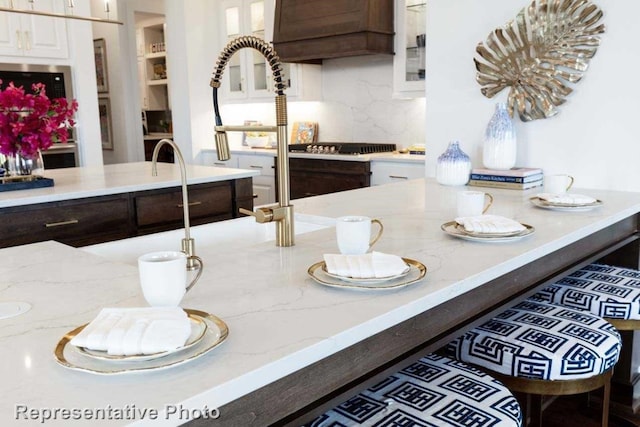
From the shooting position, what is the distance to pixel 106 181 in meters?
2.95

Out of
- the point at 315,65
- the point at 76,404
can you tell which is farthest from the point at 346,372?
the point at 315,65

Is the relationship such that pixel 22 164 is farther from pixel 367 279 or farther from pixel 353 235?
pixel 367 279

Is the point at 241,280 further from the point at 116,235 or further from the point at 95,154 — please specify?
the point at 95,154

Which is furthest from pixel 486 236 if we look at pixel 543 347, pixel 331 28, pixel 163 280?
pixel 331 28

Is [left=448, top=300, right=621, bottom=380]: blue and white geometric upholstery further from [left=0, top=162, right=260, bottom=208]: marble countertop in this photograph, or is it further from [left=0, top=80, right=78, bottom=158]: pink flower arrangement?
[left=0, top=80, right=78, bottom=158]: pink flower arrangement

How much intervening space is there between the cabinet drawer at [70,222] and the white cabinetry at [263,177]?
223 cm

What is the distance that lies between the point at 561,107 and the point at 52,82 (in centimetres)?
392

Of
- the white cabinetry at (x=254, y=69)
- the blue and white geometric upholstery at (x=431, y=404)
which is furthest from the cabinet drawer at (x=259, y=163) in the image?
the blue and white geometric upholstery at (x=431, y=404)

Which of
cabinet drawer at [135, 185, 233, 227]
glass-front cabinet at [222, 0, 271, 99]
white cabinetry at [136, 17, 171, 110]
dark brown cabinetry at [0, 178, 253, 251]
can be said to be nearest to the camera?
dark brown cabinetry at [0, 178, 253, 251]

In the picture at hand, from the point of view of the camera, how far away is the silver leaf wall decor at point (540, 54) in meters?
2.30

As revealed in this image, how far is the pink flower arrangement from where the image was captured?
2.63 meters

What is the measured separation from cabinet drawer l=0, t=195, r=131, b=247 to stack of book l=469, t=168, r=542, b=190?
1.69 meters

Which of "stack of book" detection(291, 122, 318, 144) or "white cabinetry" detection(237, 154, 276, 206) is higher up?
"stack of book" detection(291, 122, 318, 144)

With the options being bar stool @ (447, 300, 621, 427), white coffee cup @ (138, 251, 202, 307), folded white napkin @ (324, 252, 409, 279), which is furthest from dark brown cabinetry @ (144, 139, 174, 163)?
white coffee cup @ (138, 251, 202, 307)
